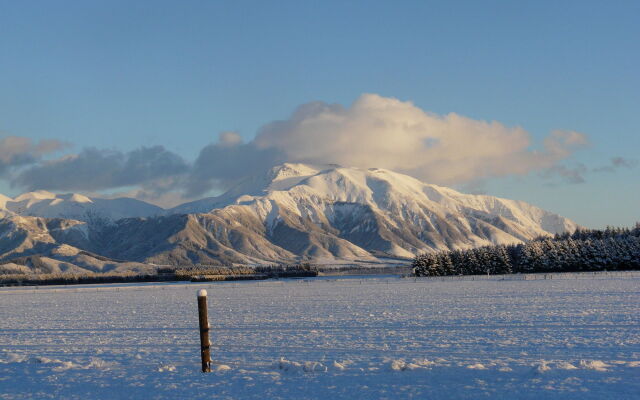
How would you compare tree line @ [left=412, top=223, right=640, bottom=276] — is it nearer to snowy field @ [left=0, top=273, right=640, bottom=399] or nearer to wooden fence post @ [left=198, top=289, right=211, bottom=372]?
snowy field @ [left=0, top=273, right=640, bottom=399]

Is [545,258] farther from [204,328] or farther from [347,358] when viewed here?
[204,328]

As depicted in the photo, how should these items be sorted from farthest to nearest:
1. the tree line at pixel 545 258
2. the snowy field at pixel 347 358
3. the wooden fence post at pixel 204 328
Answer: the tree line at pixel 545 258, the wooden fence post at pixel 204 328, the snowy field at pixel 347 358

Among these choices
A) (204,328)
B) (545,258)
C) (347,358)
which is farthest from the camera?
(545,258)

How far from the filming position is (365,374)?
66.9 ft

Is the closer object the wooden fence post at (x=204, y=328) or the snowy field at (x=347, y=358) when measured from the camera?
the snowy field at (x=347, y=358)

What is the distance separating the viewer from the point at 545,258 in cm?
14988

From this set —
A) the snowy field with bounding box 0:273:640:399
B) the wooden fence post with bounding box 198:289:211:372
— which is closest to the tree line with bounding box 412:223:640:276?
the snowy field with bounding box 0:273:640:399

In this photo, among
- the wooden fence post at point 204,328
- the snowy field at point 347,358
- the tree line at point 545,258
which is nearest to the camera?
the snowy field at point 347,358

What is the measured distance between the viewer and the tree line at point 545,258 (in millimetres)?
143000

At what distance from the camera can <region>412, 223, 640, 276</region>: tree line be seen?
14300cm

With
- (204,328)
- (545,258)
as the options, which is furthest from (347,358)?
(545,258)

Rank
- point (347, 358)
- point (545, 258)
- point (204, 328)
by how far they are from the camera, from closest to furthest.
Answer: point (204, 328) < point (347, 358) < point (545, 258)

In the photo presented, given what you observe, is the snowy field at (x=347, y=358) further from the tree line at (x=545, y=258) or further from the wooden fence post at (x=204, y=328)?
the tree line at (x=545, y=258)

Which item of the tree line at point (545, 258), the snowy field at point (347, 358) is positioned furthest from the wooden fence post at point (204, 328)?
the tree line at point (545, 258)
